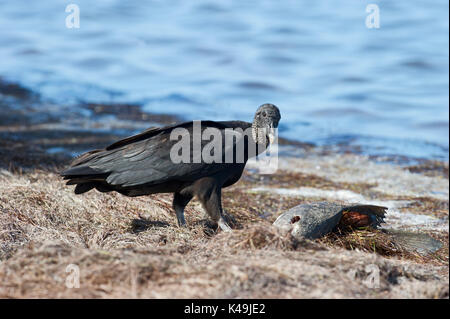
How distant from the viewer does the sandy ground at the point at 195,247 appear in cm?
322

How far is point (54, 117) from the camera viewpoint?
35.3 ft

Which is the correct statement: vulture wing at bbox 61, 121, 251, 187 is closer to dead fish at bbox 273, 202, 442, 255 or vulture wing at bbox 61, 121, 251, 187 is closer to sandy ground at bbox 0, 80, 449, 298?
sandy ground at bbox 0, 80, 449, 298

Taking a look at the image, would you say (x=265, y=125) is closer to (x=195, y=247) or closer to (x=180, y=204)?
(x=180, y=204)

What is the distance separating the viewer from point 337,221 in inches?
182

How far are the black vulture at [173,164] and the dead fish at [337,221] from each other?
1.59 ft

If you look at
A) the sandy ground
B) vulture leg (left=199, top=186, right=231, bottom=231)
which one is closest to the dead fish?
the sandy ground

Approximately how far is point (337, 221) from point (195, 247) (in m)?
1.15

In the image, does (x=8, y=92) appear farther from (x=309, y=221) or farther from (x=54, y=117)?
(x=309, y=221)

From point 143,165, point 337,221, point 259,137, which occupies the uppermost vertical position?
point 259,137

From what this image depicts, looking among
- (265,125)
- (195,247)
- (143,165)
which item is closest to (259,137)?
(265,125)

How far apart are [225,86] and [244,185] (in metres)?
7.22

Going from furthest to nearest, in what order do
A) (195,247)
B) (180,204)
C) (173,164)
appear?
(180,204)
(173,164)
(195,247)

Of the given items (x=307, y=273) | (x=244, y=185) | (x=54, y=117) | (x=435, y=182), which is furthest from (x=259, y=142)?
(x=54, y=117)

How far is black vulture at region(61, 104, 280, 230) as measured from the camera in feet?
14.8
